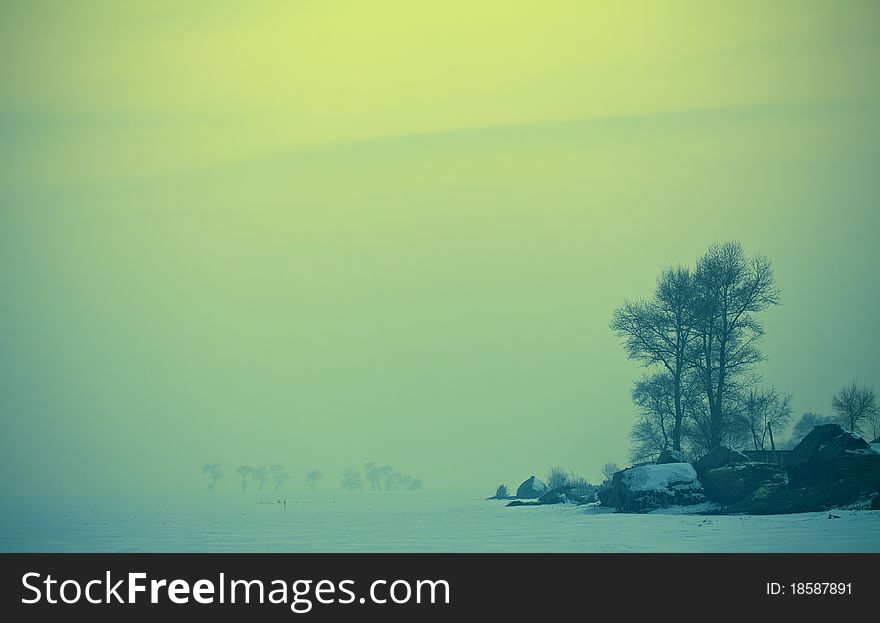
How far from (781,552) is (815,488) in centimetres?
1573

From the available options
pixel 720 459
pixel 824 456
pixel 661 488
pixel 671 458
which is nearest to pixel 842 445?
pixel 824 456

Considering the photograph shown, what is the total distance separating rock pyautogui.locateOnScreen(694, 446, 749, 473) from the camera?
50.0m

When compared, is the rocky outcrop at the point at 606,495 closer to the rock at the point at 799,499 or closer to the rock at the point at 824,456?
the rock at the point at 799,499

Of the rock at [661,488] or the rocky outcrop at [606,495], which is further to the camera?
the rocky outcrop at [606,495]

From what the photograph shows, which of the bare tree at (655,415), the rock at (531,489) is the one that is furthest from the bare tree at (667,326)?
the rock at (531,489)

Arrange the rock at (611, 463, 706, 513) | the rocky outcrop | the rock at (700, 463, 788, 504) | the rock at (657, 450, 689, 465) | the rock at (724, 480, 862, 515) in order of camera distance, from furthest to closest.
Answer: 1. the rocky outcrop
2. the rock at (657, 450, 689, 465)
3. the rock at (611, 463, 706, 513)
4. the rock at (700, 463, 788, 504)
5. the rock at (724, 480, 862, 515)

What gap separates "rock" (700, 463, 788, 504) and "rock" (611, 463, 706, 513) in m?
0.73

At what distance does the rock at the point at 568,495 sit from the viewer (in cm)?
7131

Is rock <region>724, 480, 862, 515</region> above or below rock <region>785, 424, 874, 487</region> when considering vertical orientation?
below

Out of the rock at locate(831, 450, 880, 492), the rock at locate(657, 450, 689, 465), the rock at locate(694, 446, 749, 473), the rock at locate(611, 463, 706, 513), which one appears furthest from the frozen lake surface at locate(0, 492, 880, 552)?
the rock at locate(694, 446, 749, 473)

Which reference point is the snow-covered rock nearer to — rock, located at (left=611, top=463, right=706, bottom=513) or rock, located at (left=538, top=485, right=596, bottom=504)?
rock, located at (left=611, top=463, right=706, bottom=513)

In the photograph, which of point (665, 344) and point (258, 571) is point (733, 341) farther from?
point (258, 571)

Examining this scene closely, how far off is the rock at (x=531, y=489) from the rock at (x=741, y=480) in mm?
44147

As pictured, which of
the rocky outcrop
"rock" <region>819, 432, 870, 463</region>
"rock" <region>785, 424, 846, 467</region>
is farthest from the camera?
the rocky outcrop
